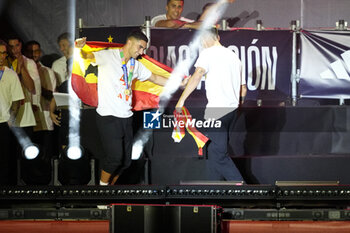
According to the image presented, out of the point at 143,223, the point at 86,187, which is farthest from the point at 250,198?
the point at 86,187

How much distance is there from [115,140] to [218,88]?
3.91ft

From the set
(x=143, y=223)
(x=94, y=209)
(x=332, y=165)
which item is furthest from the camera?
(x=332, y=165)

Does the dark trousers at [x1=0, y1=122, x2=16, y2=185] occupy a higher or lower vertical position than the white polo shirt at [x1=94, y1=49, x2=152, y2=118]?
lower

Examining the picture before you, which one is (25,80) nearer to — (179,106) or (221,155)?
(179,106)

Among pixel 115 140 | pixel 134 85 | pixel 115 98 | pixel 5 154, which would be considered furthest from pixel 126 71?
pixel 5 154

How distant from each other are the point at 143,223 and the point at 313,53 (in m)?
2.66

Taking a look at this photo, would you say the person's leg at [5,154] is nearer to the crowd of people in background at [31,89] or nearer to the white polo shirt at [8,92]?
the crowd of people in background at [31,89]

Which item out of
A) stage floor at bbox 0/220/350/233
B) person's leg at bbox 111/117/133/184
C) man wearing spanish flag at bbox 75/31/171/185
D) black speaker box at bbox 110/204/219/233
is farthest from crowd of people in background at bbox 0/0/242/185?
black speaker box at bbox 110/204/219/233

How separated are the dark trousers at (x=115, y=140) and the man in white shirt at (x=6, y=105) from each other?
90 cm

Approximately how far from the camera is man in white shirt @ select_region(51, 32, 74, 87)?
6668 millimetres

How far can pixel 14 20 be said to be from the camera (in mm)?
6738

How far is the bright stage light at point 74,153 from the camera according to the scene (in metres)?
6.40

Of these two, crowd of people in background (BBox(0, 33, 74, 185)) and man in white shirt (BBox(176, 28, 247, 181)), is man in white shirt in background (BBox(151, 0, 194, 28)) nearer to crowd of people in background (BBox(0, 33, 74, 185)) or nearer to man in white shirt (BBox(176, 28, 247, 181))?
man in white shirt (BBox(176, 28, 247, 181))

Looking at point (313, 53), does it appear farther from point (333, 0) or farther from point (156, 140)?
point (156, 140)
